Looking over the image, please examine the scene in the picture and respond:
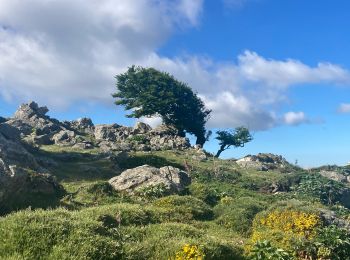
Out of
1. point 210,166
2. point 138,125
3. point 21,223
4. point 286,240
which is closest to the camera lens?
point 21,223

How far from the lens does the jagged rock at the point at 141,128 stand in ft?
276

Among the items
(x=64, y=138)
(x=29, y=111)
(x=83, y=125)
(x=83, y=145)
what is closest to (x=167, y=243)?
(x=83, y=145)

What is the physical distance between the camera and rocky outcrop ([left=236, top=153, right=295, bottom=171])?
71613 millimetres

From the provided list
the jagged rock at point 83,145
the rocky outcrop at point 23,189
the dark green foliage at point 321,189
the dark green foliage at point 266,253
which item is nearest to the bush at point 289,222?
the dark green foliage at point 266,253

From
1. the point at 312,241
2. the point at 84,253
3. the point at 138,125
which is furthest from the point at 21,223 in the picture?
the point at 138,125

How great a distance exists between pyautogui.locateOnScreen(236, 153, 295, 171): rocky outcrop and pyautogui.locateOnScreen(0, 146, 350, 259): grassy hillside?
3002cm

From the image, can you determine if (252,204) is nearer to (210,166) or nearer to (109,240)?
(109,240)

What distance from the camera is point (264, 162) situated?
256 feet

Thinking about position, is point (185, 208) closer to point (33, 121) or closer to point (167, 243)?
point (167, 243)

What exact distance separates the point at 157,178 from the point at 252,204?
8016 millimetres

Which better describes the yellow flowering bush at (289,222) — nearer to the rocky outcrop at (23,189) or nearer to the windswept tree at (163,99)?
the rocky outcrop at (23,189)

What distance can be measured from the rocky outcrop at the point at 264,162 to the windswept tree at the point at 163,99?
15.7 m

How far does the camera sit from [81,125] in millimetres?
86812

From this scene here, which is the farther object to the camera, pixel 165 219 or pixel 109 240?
pixel 165 219
